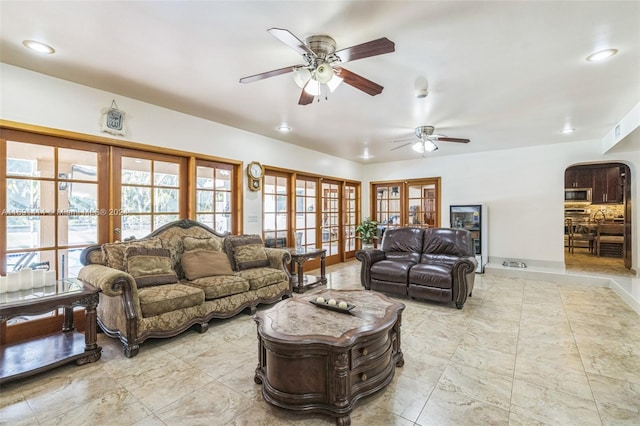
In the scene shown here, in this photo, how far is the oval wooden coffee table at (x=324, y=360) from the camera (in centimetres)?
177

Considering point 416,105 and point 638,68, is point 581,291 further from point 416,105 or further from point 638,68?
point 416,105

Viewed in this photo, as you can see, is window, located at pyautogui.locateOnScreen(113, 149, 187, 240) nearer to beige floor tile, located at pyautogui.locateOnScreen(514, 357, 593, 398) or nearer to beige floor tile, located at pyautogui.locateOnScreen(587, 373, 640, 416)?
beige floor tile, located at pyautogui.locateOnScreen(514, 357, 593, 398)

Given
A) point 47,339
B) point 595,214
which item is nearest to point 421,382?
point 47,339

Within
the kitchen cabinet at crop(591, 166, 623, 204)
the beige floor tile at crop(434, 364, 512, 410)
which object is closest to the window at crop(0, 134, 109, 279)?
the beige floor tile at crop(434, 364, 512, 410)

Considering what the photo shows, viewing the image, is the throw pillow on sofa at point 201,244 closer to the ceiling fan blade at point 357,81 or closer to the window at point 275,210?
the window at point 275,210

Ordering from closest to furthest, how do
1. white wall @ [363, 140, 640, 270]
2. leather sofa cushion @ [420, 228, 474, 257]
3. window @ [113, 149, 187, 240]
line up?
window @ [113, 149, 187, 240]
leather sofa cushion @ [420, 228, 474, 257]
white wall @ [363, 140, 640, 270]

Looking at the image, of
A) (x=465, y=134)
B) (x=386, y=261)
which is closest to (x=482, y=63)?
(x=465, y=134)

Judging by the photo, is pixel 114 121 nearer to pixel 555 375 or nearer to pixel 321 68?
pixel 321 68

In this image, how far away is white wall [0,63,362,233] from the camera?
8.93 ft

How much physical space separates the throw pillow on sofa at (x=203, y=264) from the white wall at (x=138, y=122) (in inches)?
44.7

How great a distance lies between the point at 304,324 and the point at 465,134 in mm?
4430

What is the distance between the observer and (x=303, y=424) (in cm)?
176

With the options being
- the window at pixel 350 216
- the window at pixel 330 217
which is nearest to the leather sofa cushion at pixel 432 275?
the window at pixel 330 217

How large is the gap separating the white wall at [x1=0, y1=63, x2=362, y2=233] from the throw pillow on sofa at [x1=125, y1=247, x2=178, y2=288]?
136 cm
